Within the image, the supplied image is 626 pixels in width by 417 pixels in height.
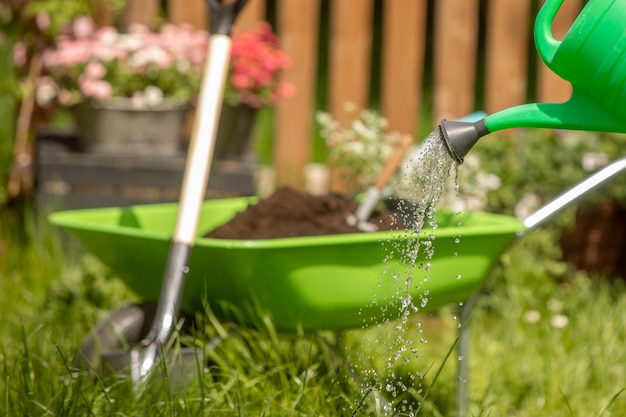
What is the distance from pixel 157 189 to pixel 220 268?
1.50 metres

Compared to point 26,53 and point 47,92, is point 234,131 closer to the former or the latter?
point 47,92

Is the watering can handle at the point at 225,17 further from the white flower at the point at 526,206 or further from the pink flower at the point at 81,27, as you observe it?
the pink flower at the point at 81,27

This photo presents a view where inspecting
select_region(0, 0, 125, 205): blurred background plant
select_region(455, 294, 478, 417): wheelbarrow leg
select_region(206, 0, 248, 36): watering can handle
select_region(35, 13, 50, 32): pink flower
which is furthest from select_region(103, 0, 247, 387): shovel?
select_region(35, 13, 50, 32): pink flower

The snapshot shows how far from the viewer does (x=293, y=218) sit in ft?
6.73

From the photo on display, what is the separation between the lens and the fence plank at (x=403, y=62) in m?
3.91

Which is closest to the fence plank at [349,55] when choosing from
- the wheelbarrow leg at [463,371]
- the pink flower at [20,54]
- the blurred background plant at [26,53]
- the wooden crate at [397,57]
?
the wooden crate at [397,57]

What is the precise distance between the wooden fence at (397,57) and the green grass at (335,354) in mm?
962

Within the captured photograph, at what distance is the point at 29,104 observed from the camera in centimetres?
366

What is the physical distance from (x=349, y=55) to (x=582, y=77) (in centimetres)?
277

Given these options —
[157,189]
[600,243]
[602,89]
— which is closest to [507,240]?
[602,89]

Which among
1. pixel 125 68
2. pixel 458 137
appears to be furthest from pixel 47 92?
pixel 458 137

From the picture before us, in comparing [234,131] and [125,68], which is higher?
[125,68]

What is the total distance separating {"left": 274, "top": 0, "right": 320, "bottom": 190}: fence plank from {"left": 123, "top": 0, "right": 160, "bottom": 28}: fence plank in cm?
54

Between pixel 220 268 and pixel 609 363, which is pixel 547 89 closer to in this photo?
pixel 609 363
